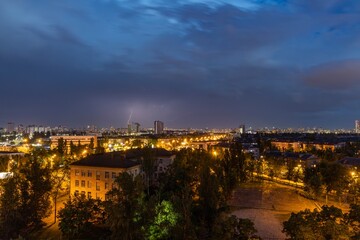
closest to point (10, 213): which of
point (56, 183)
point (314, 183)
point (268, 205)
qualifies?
point (56, 183)

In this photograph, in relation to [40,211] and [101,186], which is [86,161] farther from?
[40,211]

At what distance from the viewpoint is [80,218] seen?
18453mm

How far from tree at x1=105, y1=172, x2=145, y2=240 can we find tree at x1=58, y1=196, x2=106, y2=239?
3.56 m

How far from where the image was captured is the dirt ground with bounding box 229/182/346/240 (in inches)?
842

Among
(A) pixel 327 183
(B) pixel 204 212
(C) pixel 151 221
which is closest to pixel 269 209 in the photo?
(A) pixel 327 183

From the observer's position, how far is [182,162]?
3288 centimetres

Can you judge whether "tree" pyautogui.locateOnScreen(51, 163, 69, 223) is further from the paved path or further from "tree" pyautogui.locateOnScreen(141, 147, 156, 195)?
the paved path

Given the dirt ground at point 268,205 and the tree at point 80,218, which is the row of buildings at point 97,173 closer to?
the tree at point 80,218

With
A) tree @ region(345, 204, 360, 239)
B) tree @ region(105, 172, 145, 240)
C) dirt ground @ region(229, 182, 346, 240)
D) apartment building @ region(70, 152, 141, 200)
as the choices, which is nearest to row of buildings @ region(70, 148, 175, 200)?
apartment building @ region(70, 152, 141, 200)

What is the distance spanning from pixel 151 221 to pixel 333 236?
28.5 ft

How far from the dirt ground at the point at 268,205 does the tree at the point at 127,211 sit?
8293mm

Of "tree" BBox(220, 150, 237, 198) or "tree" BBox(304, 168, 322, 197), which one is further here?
"tree" BBox(304, 168, 322, 197)

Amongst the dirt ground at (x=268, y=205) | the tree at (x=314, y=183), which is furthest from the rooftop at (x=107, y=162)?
the tree at (x=314, y=183)

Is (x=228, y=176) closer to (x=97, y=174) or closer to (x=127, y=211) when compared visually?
(x=97, y=174)
